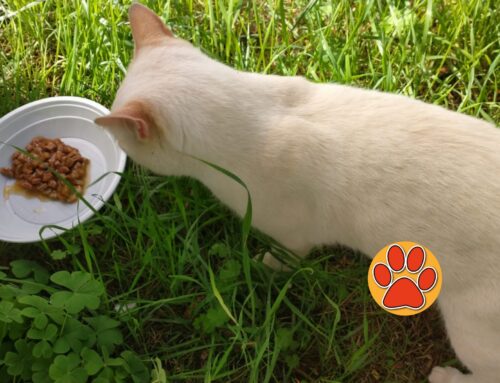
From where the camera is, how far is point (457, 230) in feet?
4.62

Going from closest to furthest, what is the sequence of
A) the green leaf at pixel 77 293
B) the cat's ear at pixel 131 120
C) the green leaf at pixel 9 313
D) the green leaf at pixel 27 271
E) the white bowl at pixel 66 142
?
the cat's ear at pixel 131 120, the green leaf at pixel 9 313, the green leaf at pixel 77 293, the green leaf at pixel 27 271, the white bowl at pixel 66 142

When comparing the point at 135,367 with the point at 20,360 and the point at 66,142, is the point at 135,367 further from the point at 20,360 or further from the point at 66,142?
the point at 66,142

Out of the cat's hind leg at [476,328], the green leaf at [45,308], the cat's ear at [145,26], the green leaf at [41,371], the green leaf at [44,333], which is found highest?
the cat's ear at [145,26]

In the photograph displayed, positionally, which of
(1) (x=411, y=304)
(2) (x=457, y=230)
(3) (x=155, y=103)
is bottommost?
(1) (x=411, y=304)

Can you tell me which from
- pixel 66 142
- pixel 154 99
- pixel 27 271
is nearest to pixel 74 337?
pixel 27 271

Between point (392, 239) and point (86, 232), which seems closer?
point (392, 239)

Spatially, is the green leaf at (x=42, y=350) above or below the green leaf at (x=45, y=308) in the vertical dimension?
below

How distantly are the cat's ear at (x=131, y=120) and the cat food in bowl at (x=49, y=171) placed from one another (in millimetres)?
856

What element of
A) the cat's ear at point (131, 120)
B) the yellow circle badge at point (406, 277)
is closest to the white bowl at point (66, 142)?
the cat's ear at point (131, 120)

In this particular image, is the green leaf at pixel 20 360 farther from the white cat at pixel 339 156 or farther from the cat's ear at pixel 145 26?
the cat's ear at pixel 145 26

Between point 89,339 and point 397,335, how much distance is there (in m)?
1.13

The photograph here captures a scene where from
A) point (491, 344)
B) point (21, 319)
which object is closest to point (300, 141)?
point (491, 344)

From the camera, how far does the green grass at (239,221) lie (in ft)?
6.32

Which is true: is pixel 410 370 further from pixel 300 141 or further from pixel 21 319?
pixel 21 319
